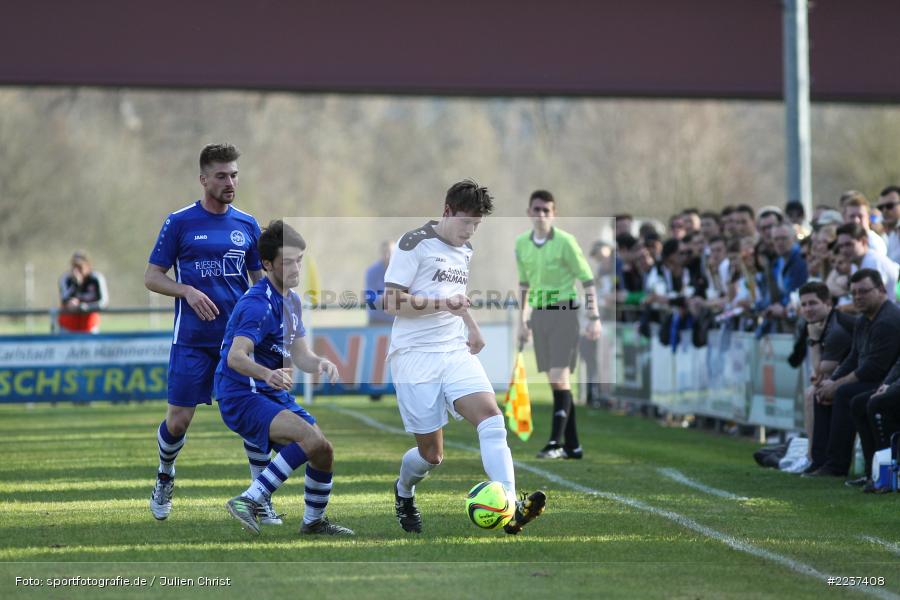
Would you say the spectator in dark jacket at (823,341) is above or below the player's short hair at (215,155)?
below

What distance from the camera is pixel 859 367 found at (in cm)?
1184

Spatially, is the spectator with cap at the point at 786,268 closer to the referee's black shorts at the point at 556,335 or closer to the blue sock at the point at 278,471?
the referee's black shorts at the point at 556,335

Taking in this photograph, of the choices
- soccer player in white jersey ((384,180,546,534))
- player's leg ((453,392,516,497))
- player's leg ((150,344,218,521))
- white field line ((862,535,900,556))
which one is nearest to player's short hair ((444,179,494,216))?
soccer player in white jersey ((384,180,546,534))

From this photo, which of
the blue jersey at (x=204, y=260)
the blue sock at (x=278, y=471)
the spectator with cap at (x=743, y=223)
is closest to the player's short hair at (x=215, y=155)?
the blue jersey at (x=204, y=260)

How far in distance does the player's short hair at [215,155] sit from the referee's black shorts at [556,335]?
16.8 ft

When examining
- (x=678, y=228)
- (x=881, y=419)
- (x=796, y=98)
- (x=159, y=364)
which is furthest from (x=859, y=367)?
(x=159, y=364)

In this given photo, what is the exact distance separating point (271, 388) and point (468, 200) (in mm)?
1575

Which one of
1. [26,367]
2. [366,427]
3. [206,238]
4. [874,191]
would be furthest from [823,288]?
[874,191]

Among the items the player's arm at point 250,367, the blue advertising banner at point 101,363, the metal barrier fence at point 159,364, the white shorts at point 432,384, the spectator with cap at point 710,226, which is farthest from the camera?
the blue advertising banner at point 101,363

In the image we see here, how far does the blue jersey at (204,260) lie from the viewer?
30.5ft

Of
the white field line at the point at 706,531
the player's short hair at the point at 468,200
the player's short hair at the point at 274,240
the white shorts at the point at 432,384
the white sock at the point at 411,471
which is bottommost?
the white field line at the point at 706,531

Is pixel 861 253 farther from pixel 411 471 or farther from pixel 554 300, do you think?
pixel 411 471

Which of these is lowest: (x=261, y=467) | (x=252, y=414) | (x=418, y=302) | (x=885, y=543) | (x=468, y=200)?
(x=885, y=543)

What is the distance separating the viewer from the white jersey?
27.9ft
